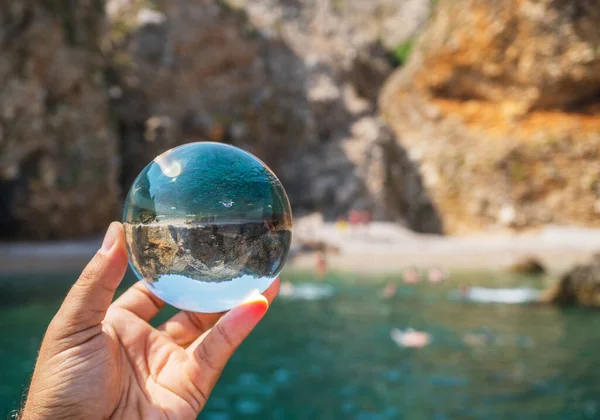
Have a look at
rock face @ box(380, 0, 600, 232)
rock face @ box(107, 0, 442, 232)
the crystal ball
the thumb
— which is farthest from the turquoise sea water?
rock face @ box(107, 0, 442, 232)

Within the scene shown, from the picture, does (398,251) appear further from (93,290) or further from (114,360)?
(93,290)

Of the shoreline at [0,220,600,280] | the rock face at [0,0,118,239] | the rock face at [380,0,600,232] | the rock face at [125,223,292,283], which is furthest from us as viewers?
the rock face at [380,0,600,232]

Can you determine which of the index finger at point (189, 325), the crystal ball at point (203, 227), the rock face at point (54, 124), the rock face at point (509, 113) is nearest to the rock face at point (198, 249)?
the crystal ball at point (203, 227)

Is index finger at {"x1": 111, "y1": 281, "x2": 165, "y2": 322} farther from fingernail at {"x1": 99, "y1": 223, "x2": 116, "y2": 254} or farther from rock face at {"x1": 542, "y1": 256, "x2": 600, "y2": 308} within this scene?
rock face at {"x1": 542, "y1": 256, "x2": 600, "y2": 308}

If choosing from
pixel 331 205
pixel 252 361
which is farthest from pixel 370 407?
pixel 331 205

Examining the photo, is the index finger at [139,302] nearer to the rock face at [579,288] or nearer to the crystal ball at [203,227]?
the crystal ball at [203,227]
